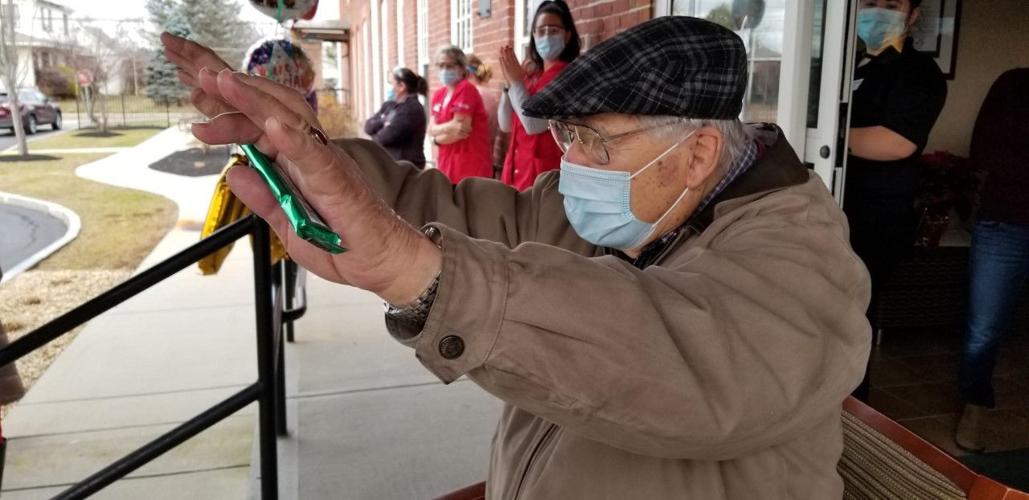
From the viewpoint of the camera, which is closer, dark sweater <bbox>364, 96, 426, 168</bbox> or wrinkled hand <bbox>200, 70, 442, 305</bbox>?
wrinkled hand <bbox>200, 70, 442, 305</bbox>

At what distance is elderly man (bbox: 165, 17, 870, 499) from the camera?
0.82m

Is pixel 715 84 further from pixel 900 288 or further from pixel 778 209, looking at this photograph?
pixel 900 288

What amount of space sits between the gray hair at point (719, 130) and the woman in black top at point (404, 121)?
17.1 feet

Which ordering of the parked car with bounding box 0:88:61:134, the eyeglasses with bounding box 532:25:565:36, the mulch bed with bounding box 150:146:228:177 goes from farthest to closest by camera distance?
the mulch bed with bounding box 150:146:228:177 < the parked car with bounding box 0:88:61:134 < the eyeglasses with bounding box 532:25:565:36

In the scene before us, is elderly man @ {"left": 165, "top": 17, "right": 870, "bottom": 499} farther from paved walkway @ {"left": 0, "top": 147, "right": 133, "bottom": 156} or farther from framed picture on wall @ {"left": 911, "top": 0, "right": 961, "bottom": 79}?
paved walkway @ {"left": 0, "top": 147, "right": 133, "bottom": 156}

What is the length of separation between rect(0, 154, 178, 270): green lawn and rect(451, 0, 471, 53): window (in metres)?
3.96

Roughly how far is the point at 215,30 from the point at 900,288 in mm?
5740

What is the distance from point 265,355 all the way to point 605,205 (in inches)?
49.5

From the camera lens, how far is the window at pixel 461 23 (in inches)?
317

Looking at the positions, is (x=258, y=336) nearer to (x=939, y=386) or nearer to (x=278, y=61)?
(x=278, y=61)

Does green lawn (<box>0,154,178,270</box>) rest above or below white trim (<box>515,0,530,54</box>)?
below

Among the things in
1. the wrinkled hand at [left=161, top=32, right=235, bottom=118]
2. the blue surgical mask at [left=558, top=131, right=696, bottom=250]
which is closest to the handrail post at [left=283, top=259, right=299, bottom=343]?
the blue surgical mask at [left=558, top=131, right=696, bottom=250]

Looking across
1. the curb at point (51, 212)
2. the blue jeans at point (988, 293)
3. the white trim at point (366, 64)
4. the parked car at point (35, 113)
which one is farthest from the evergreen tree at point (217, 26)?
the white trim at point (366, 64)

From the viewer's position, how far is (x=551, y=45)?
4398 mm
